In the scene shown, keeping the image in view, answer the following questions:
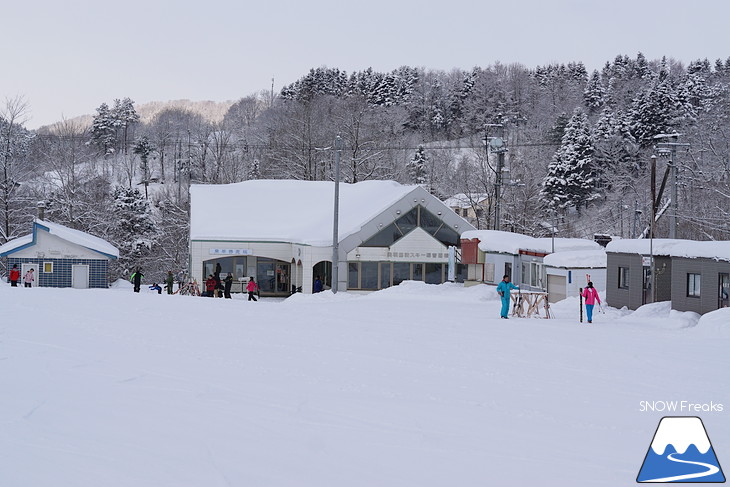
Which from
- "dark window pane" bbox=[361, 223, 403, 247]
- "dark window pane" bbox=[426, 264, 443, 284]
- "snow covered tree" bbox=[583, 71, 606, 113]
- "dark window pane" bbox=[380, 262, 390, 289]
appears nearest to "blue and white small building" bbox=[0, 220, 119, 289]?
"dark window pane" bbox=[361, 223, 403, 247]

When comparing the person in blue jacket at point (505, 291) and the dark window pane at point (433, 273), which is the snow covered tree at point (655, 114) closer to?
the dark window pane at point (433, 273)

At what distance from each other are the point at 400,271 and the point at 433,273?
1709 millimetres

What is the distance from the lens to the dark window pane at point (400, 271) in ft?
118

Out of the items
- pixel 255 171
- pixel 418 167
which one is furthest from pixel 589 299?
pixel 255 171

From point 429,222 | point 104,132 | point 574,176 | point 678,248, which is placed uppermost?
point 104,132

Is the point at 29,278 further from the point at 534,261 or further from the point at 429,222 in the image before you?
the point at 534,261

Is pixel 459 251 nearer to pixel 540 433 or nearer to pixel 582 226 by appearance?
pixel 540 433

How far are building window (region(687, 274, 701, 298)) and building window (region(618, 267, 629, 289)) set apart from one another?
10.5 feet

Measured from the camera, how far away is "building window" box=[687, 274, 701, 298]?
2106 centimetres

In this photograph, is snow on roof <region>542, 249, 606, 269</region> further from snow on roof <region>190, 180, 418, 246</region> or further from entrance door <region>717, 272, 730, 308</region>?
snow on roof <region>190, 180, 418, 246</region>

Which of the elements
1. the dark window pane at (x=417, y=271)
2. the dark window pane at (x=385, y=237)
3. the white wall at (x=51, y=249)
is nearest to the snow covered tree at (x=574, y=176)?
the dark window pane at (x=417, y=271)

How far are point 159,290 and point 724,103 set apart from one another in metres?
47.7

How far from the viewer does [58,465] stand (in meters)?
7.27

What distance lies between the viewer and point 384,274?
35719 millimetres
